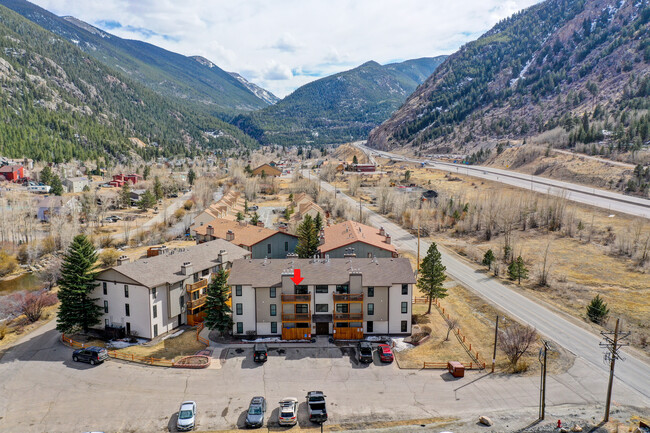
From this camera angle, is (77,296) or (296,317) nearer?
(296,317)

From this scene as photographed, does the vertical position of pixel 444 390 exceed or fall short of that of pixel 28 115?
it falls short

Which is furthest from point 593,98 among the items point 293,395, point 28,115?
point 28,115

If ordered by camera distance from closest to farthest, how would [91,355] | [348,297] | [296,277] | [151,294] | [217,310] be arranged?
[91,355], [151,294], [217,310], [348,297], [296,277]

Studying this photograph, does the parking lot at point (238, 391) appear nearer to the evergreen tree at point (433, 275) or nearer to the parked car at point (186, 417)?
the parked car at point (186, 417)

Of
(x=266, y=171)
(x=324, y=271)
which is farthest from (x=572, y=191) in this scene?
(x=266, y=171)

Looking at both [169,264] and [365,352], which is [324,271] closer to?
[365,352]

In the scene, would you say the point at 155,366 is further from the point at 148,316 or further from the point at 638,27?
the point at 638,27
